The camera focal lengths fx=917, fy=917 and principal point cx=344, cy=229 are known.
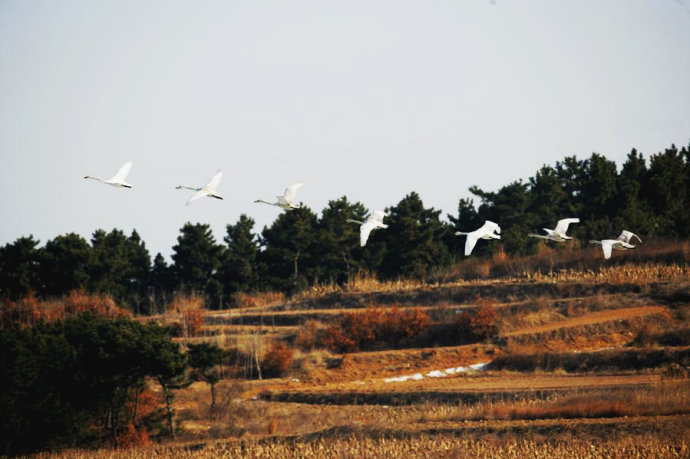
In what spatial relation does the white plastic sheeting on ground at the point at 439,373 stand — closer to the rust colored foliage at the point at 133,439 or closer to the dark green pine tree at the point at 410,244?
the rust colored foliage at the point at 133,439

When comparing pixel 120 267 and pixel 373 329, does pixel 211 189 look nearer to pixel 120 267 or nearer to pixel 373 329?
pixel 373 329

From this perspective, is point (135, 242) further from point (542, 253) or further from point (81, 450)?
point (81, 450)

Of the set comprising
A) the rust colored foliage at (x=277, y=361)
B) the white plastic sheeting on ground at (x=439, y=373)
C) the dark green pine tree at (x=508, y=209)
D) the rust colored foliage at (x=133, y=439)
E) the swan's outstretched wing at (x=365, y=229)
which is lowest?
the rust colored foliage at (x=133, y=439)

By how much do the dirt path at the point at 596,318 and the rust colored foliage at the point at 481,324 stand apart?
84 centimetres

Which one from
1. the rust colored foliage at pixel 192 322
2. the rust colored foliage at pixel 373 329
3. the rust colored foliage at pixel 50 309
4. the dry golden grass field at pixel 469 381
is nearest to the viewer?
the dry golden grass field at pixel 469 381

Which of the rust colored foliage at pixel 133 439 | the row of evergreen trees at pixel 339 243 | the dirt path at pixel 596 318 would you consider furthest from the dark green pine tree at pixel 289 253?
the rust colored foliage at pixel 133 439

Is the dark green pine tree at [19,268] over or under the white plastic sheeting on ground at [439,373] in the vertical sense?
over

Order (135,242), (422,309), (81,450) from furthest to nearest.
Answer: (135,242), (422,309), (81,450)

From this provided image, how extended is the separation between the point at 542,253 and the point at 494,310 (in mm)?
11282

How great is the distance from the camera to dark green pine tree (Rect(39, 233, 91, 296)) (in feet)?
189

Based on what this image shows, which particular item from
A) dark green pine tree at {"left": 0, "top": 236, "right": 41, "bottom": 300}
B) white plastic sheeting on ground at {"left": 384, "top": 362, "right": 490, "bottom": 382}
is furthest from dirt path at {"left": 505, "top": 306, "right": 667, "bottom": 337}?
dark green pine tree at {"left": 0, "top": 236, "right": 41, "bottom": 300}

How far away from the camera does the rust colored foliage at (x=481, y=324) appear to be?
4134 cm

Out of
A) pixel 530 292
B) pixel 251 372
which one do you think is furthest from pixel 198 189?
pixel 530 292

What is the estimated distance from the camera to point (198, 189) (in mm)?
22828
